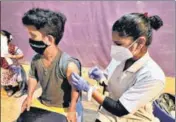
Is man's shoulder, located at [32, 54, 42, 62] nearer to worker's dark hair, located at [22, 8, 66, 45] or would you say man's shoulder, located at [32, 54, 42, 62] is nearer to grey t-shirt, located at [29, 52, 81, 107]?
grey t-shirt, located at [29, 52, 81, 107]

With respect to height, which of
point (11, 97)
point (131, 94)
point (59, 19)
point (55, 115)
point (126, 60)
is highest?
point (59, 19)

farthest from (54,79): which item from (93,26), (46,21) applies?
(93,26)

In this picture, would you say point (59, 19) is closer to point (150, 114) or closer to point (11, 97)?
point (150, 114)

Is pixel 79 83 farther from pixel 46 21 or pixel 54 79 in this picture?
pixel 46 21

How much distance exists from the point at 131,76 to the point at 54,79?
29 cm

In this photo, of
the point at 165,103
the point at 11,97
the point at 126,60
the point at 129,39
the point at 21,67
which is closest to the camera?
the point at 129,39

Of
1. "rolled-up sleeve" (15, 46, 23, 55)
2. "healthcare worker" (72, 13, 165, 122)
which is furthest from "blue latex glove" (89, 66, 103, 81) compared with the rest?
"rolled-up sleeve" (15, 46, 23, 55)

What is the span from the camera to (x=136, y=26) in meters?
1.11

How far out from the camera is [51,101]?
4.21ft

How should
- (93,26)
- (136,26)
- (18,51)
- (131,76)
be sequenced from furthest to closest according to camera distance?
(93,26) → (18,51) → (131,76) → (136,26)

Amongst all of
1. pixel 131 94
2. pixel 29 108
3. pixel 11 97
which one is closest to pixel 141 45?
pixel 131 94

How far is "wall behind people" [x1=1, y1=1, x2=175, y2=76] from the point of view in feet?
5.30

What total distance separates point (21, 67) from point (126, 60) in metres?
0.57

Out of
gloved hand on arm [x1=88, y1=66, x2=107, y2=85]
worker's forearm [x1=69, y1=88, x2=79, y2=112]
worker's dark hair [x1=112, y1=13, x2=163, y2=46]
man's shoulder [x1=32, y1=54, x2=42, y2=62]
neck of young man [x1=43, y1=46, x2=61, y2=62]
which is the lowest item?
worker's forearm [x1=69, y1=88, x2=79, y2=112]
